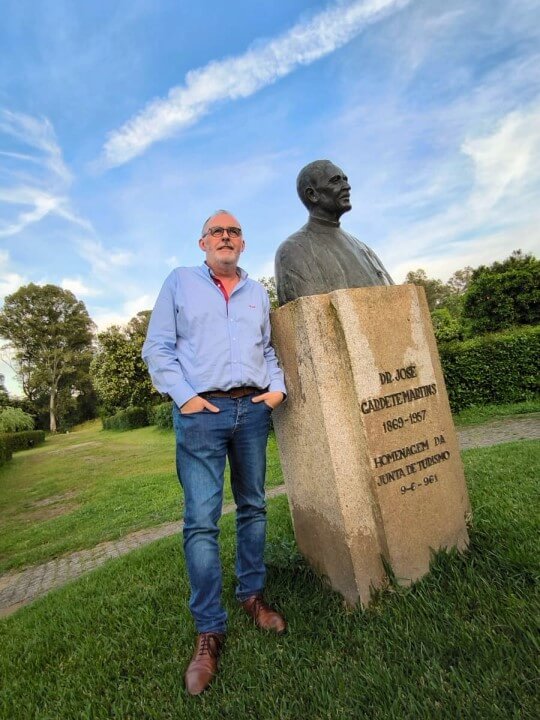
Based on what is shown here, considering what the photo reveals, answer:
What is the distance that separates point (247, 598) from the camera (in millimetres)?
2676

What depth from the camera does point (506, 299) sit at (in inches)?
739

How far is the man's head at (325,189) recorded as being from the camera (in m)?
3.23

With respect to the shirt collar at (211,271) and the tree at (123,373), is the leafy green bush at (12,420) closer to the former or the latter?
the tree at (123,373)

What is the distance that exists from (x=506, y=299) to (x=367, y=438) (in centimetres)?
1896

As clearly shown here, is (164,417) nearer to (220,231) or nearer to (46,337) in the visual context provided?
(220,231)

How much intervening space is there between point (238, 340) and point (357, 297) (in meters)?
0.76

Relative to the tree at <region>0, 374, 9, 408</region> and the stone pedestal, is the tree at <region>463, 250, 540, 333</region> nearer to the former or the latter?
the stone pedestal

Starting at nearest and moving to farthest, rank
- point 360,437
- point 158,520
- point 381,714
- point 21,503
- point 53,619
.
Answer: point 381,714 < point 360,437 < point 53,619 < point 158,520 < point 21,503

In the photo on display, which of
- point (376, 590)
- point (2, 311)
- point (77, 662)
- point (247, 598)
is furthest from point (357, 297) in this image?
point (2, 311)

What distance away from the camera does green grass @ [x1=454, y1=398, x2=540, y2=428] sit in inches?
429

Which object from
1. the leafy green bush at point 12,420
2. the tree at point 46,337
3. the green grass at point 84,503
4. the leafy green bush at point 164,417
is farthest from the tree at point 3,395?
the green grass at point 84,503

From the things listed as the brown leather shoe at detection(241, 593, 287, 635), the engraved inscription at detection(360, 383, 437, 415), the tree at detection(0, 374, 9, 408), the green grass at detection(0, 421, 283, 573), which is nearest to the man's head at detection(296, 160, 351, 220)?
the engraved inscription at detection(360, 383, 437, 415)

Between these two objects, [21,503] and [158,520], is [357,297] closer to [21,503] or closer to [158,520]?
[158,520]

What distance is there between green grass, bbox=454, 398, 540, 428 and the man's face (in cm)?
899
